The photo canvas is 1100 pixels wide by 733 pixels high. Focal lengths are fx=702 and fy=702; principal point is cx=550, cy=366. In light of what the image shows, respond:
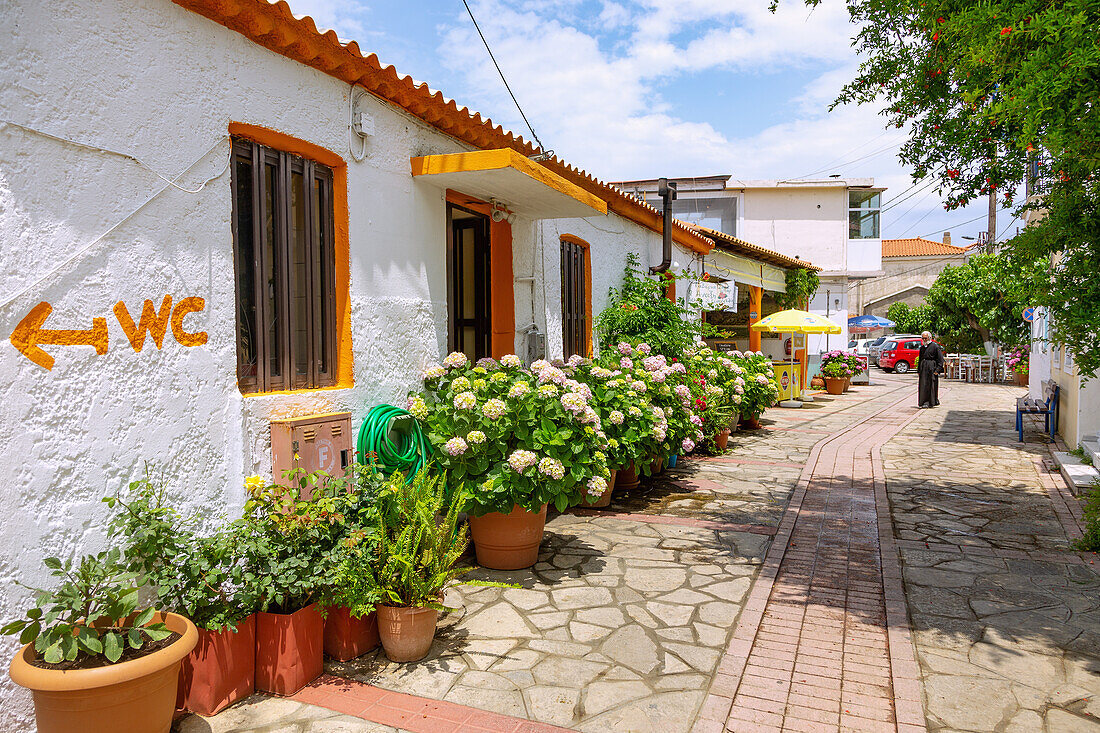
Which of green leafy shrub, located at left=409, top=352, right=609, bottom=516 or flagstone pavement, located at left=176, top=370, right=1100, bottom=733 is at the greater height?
green leafy shrub, located at left=409, top=352, right=609, bottom=516

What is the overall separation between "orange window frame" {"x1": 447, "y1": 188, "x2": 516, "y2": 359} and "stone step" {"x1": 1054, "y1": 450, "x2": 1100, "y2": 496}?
5.87 m

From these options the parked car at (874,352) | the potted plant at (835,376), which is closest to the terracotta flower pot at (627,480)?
the potted plant at (835,376)

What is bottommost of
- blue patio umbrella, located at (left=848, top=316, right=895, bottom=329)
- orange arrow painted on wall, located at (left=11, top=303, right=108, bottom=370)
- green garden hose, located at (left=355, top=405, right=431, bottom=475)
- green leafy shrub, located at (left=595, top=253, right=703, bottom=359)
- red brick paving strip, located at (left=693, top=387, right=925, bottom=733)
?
red brick paving strip, located at (left=693, top=387, right=925, bottom=733)

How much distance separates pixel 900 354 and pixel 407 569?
33.5 m

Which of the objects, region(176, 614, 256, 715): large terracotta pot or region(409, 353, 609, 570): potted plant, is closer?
region(176, 614, 256, 715): large terracotta pot

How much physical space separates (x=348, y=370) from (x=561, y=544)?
2.30 meters

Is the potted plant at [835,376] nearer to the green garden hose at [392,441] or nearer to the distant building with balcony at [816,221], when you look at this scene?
the distant building with balcony at [816,221]

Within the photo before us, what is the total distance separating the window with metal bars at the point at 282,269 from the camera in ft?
13.4

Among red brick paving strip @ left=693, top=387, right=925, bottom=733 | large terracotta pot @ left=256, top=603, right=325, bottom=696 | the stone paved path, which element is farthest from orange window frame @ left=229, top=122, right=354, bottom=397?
the stone paved path

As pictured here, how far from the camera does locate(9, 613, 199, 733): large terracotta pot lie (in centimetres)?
249

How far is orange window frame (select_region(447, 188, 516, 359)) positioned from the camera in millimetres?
6926

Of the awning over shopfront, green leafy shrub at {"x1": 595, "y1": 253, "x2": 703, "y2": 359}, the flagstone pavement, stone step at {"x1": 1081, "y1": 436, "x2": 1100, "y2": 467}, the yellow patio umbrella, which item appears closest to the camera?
the flagstone pavement

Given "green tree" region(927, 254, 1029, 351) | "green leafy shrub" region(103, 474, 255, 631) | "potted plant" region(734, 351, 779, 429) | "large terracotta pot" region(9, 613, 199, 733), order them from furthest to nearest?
"green tree" region(927, 254, 1029, 351) → "potted plant" region(734, 351, 779, 429) → "green leafy shrub" region(103, 474, 255, 631) → "large terracotta pot" region(9, 613, 199, 733)

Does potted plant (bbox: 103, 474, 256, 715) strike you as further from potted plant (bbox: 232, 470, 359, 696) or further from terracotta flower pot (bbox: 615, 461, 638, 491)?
terracotta flower pot (bbox: 615, 461, 638, 491)
